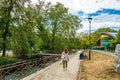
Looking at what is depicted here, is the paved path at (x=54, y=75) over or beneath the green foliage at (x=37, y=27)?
beneath

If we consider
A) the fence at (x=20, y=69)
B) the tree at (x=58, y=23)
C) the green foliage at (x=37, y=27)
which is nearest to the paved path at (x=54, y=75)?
the fence at (x=20, y=69)

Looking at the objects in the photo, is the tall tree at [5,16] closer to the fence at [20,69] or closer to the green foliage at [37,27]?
the green foliage at [37,27]

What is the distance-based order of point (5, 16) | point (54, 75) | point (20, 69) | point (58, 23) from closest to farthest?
point (54, 75) < point (20, 69) < point (5, 16) < point (58, 23)

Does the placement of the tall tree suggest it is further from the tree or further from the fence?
the tree

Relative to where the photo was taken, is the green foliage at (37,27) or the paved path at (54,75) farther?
the green foliage at (37,27)

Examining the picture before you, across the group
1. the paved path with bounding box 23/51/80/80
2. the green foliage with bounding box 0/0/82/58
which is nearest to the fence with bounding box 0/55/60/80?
the paved path with bounding box 23/51/80/80

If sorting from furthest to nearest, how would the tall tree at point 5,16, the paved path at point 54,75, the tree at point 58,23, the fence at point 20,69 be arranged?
the tree at point 58,23 < the tall tree at point 5,16 < the paved path at point 54,75 < the fence at point 20,69

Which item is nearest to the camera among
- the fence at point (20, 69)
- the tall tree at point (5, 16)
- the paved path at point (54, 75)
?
the fence at point (20, 69)

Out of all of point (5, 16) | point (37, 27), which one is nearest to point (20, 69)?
point (5, 16)

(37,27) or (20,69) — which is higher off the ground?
(37,27)

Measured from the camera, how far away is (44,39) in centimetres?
4747

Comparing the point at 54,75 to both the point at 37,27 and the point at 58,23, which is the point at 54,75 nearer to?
the point at 37,27

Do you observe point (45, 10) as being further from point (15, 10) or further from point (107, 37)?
point (107, 37)

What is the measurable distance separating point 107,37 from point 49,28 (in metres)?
59.8
